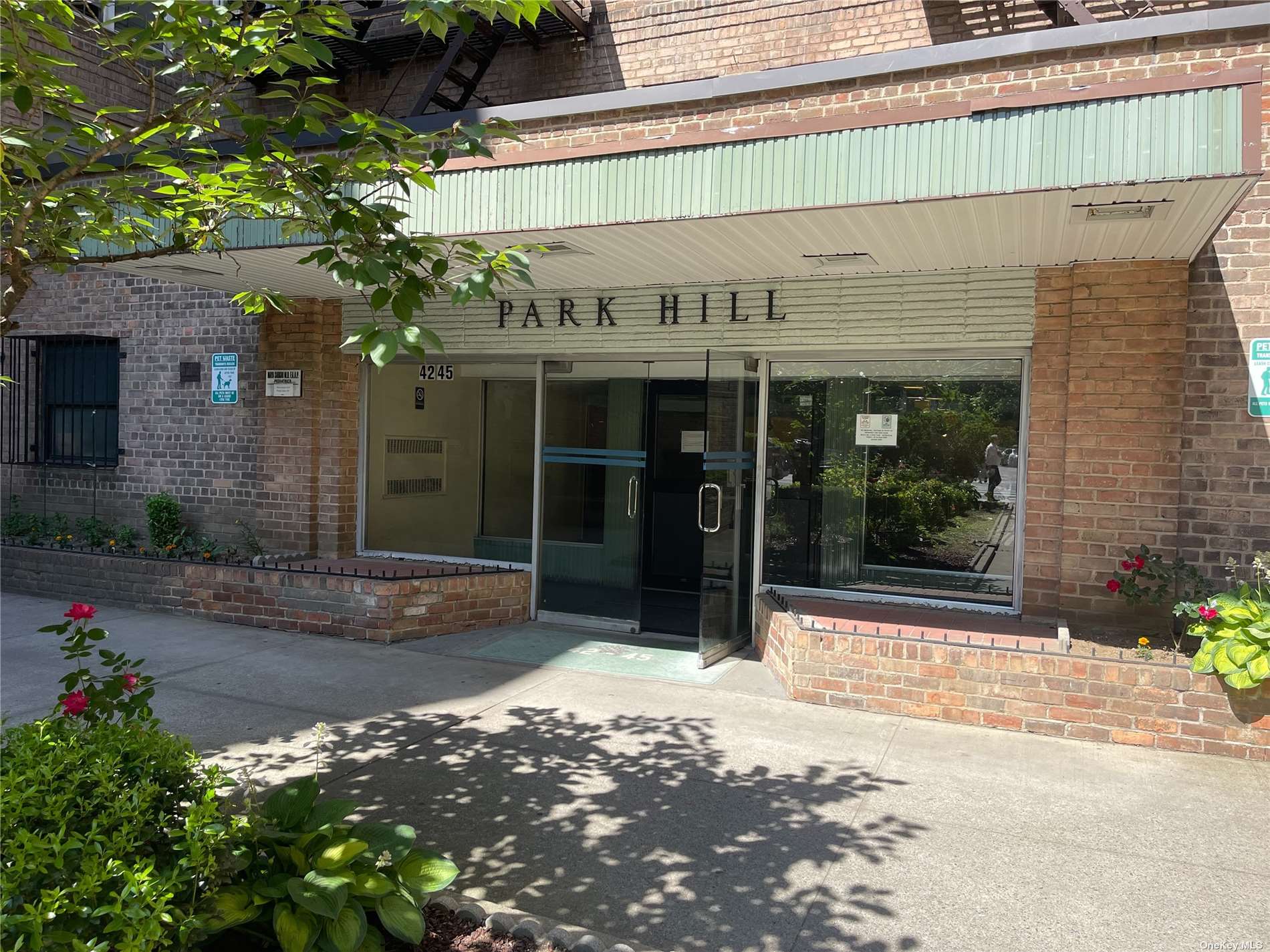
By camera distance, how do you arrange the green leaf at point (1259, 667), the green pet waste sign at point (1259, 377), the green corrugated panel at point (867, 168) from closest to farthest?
the green corrugated panel at point (867, 168) → the green leaf at point (1259, 667) → the green pet waste sign at point (1259, 377)

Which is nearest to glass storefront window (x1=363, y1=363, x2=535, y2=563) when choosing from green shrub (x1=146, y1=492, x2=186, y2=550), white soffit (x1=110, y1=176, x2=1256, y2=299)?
white soffit (x1=110, y1=176, x2=1256, y2=299)

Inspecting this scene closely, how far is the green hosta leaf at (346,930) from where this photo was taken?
316cm

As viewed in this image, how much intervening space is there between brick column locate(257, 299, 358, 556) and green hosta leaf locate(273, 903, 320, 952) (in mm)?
7266

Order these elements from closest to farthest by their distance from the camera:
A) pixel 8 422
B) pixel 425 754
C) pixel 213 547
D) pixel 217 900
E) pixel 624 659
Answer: pixel 217 900, pixel 425 754, pixel 624 659, pixel 213 547, pixel 8 422

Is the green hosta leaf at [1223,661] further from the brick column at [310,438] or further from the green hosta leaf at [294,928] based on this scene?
the brick column at [310,438]

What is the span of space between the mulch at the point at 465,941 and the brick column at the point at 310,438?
276 inches

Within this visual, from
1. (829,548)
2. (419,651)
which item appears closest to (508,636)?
Result: (419,651)

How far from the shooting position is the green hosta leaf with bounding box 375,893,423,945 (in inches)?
130

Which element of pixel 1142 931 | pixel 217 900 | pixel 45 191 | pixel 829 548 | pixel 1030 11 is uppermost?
pixel 1030 11

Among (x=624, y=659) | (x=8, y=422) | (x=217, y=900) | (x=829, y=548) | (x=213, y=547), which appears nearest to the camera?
(x=217, y=900)

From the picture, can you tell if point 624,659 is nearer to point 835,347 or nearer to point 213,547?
point 835,347

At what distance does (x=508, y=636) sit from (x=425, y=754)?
3199 millimetres

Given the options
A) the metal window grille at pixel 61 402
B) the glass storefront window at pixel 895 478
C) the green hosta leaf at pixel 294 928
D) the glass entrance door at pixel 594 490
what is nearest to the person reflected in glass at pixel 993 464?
the glass storefront window at pixel 895 478

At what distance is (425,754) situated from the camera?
18.2ft
